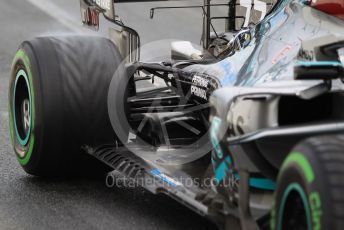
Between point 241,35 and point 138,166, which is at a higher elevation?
point 241,35

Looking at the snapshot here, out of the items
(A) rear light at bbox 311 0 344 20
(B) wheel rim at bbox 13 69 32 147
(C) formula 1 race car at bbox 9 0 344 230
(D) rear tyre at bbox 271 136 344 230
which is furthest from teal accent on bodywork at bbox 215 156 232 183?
(B) wheel rim at bbox 13 69 32 147

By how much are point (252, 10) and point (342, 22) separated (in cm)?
151

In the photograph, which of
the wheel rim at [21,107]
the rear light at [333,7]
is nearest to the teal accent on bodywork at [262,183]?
the rear light at [333,7]

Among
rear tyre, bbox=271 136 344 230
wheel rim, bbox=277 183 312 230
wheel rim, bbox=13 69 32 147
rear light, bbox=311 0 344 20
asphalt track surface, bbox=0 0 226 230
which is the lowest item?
asphalt track surface, bbox=0 0 226 230

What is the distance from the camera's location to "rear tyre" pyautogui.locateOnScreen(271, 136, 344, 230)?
335 centimetres

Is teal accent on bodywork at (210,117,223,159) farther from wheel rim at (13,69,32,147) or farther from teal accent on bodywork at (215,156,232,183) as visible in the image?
wheel rim at (13,69,32,147)

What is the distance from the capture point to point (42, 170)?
6.07 m

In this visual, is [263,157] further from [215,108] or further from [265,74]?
[265,74]

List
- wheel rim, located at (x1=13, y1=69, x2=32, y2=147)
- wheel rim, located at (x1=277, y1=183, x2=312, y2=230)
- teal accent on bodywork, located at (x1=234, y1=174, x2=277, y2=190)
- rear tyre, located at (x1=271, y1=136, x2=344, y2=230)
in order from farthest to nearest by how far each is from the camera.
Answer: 1. wheel rim, located at (x1=13, y1=69, x2=32, y2=147)
2. teal accent on bodywork, located at (x1=234, y1=174, x2=277, y2=190)
3. wheel rim, located at (x1=277, y1=183, x2=312, y2=230)
4. rear tyre, located at (x1=271, y1=136, x2=344, y2=230)

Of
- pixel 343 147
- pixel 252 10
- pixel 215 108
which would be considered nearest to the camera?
pixel 343 147

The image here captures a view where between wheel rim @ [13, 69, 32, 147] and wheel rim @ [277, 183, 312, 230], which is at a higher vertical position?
wheel rim @ [277, 183, 312, 230]

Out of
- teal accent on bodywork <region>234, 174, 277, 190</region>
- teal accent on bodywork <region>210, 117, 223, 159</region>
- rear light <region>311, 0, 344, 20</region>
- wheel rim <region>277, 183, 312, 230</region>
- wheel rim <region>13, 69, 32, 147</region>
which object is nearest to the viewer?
wheel rim <region>277, 183, 312, 230</region>

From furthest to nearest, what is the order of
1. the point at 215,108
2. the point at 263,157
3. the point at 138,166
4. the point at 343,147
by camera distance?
the point at 138,166
the point at 215,108
the point at 263,157
the point at 343,147

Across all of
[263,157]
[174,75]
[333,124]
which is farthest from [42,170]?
[333,124]
